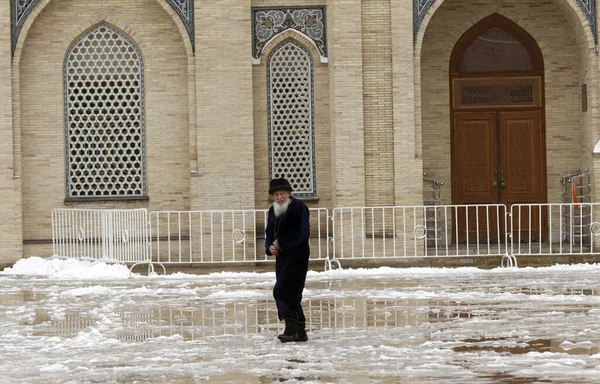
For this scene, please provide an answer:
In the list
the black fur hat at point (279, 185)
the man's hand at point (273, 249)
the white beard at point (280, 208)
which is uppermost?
the black fur hat at point (279, 185)

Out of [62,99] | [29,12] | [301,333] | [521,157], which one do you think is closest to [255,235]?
[62,99]

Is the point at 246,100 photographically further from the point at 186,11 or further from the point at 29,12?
the point at 29,12

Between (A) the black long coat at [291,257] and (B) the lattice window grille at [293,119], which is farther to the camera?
(B) the lattice window grille at [293,119]

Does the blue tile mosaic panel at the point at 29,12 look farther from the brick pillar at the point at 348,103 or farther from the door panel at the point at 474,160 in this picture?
the door panel at the point at 474,160

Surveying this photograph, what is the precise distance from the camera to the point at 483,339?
1164 cm

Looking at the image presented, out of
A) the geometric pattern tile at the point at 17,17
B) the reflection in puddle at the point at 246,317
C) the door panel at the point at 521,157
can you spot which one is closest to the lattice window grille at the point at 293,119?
the door panel at the point at 521,157

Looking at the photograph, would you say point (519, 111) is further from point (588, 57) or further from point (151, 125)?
point (151, 125)

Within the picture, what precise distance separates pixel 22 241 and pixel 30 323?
760 cm

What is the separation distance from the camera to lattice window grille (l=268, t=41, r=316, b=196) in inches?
838

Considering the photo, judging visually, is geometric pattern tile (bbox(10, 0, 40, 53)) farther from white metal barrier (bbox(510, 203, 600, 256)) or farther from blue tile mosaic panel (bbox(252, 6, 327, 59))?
white metal barrier (bbox(510, 203, 600, 256))

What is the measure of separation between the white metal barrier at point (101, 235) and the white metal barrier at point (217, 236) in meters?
0.41

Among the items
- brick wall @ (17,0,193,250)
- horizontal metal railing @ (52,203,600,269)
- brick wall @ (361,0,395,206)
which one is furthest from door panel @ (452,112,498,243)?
brick wall @ (17,0,193,250)

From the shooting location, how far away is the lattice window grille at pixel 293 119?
21.3 m

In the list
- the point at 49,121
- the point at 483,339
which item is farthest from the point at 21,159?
the point at 483,339
